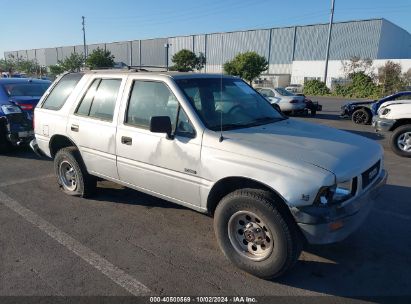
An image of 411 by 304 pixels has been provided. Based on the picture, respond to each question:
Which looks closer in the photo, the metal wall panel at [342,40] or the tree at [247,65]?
the tree at [247,65]

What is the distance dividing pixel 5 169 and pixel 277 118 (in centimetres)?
535

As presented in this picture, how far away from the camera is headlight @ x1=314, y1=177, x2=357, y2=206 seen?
9.29 ft

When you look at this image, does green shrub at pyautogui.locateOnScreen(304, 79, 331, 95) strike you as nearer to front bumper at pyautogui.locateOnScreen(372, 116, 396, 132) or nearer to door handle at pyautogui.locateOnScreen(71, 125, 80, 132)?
front bumper at pyautogui.locateOnScreen(372, 116, 396, 132)

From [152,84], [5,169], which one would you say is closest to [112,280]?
[152,84]

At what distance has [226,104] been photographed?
3998 mm

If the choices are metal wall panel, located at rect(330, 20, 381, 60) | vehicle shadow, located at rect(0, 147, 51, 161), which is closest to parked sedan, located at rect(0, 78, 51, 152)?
vehicle shadow, located at rect(0, 147, 51, 161)

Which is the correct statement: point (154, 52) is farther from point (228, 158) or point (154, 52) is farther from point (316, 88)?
point (228, 158)

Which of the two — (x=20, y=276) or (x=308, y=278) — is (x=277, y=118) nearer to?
(x=308, y=278)

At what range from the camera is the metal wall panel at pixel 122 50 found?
81.0 m

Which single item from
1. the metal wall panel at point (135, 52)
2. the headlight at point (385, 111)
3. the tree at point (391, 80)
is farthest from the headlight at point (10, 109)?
the metal wall panel at point (135, 52)

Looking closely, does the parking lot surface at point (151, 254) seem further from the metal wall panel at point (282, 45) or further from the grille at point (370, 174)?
the metal wall panel at point (282, 45)

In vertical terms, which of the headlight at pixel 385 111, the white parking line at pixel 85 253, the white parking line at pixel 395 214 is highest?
the headlight at pixel 385 111

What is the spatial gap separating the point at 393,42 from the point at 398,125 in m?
63.2

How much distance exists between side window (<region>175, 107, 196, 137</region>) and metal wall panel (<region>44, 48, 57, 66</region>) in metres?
110
